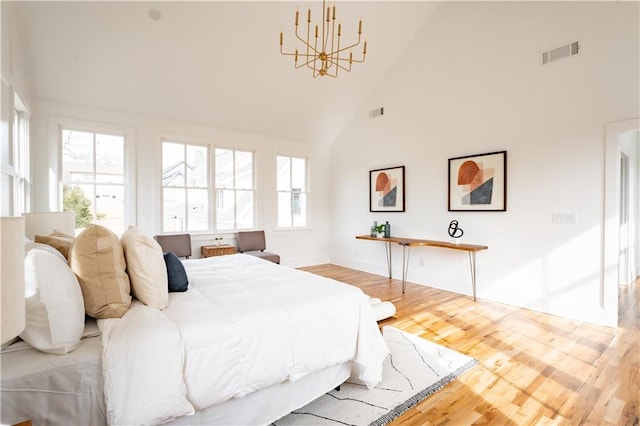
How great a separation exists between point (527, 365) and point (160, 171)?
529 centimetres

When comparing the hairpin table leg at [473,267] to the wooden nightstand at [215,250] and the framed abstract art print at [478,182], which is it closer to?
the framed abstract art print at [478,182]

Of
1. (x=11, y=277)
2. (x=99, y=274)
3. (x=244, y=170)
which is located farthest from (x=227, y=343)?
(x=244, y=170)

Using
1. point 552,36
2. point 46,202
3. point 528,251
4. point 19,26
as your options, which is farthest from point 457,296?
point 19,26

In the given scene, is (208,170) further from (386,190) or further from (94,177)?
(386,190)

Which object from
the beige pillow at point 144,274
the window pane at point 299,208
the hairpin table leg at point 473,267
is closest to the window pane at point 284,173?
the window pane at point 299,208

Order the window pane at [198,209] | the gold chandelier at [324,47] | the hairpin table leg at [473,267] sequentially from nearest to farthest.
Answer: the gold chandelier at [324,47]
the hairpin table leg at [473,267]
the window pane at [198,209]

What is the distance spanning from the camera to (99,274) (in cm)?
156

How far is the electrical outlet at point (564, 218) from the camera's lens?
3508 mm

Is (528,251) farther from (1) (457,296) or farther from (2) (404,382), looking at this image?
(2) (404,382)

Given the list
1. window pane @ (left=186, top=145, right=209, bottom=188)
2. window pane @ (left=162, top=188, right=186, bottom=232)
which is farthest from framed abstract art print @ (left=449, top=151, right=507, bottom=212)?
window pane @ (left=162, top=188, right=186, bottom=232)

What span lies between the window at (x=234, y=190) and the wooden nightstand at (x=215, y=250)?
0.53 m

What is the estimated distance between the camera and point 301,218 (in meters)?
6.72

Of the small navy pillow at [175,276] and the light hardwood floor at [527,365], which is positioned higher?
the small navy pillow at [175,276]

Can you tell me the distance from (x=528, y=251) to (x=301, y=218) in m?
4.19
